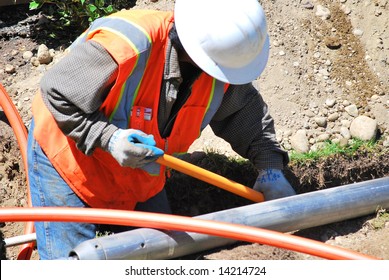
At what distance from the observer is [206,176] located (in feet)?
12.7

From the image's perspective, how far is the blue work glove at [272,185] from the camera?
418 centimetres

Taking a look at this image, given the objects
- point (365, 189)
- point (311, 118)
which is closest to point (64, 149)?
point (365, 189)

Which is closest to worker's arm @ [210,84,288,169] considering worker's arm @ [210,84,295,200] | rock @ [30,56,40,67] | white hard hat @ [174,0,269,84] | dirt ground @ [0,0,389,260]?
worker's arm @ [210,84,295,200]

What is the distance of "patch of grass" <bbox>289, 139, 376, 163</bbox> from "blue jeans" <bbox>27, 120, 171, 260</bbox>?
1547 mm

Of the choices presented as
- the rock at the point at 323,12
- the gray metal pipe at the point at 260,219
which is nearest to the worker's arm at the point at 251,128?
the gray metal pipe at the point at 260,219

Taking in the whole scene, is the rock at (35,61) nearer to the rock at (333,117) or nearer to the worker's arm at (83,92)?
the worker's arm at (83,92)

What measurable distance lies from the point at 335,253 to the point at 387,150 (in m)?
1.82

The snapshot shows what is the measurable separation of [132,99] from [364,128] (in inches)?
82.7

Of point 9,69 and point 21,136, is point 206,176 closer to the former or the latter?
point 21,136

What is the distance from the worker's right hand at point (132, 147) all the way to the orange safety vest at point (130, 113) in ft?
0.45

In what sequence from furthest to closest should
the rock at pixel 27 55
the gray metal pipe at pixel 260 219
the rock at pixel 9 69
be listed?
the rock at pixel 27 55 < the rock at pixel 9 69 < the gray metal pipe at pixel 260 219

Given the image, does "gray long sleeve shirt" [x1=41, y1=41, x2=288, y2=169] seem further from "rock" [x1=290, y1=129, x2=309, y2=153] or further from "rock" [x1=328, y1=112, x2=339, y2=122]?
"rock" [x1=328, y1=112, x2=339, y2=122]

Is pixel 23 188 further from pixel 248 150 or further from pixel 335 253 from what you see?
pixel 335 253

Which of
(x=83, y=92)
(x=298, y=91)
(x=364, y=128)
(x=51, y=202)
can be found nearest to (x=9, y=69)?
(x=51, y=202)
